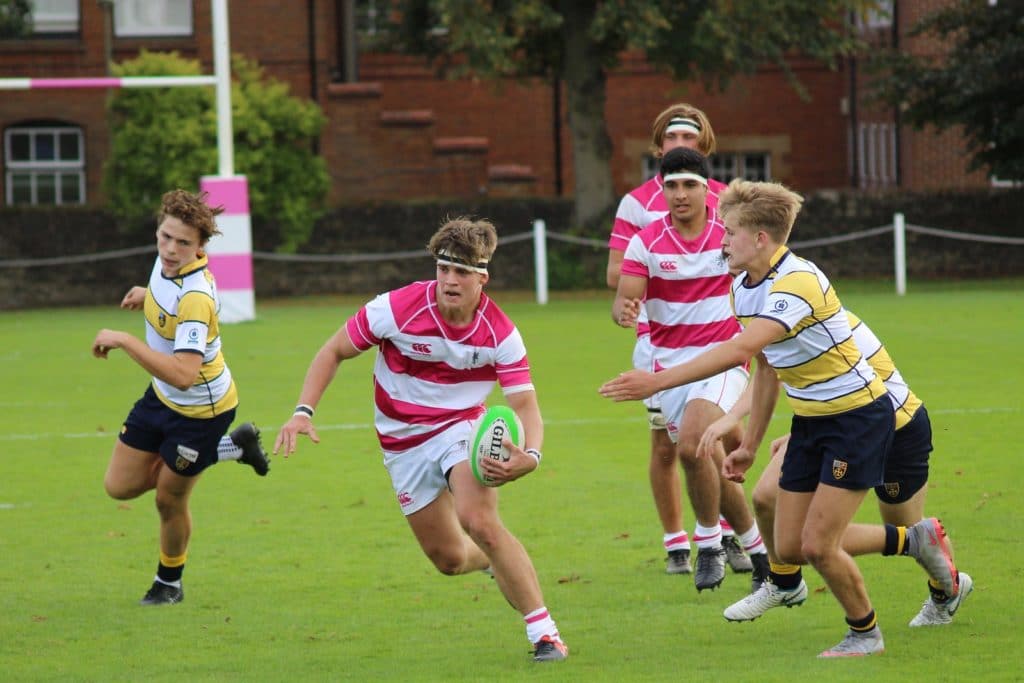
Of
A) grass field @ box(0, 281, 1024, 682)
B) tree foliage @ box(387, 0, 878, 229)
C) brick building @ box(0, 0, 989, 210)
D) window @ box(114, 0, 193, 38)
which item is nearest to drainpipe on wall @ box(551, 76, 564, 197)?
brick building @ box(0, 0, 989, 210)

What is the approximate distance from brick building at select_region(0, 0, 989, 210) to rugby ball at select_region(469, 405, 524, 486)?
81.8 feet

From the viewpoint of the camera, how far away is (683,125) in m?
8.85

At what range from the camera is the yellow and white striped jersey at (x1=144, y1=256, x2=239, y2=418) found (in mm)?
7809

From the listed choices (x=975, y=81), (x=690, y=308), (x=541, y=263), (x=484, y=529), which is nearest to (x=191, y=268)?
(x=484, y=529)

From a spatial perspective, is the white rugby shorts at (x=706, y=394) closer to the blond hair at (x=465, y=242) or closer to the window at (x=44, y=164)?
the blond hair at (x=465, y=242)

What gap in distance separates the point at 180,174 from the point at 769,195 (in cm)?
2226

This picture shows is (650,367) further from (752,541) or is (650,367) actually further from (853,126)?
(853,126)

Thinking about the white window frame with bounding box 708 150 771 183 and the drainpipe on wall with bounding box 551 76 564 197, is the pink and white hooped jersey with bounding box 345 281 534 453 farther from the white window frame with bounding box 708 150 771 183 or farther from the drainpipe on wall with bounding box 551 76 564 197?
the white window frame with bounding box 708 150 771 183

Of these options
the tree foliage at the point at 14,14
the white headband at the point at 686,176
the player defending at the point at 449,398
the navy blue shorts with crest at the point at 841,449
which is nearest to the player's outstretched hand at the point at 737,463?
the navy blue shorts with crest at the point at 841,449

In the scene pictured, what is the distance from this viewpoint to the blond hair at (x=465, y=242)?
265 inches

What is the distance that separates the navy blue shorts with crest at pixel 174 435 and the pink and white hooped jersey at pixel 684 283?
2.24m

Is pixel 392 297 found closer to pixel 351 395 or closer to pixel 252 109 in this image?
pixel 351 395

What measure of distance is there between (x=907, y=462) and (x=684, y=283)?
1.94 meters

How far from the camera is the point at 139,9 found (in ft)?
112
